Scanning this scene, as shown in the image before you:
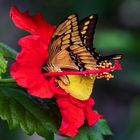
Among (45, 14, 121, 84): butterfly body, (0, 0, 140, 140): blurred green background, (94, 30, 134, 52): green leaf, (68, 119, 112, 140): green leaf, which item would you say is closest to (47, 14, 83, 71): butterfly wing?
(45, 14, 121, 84): butterfly body

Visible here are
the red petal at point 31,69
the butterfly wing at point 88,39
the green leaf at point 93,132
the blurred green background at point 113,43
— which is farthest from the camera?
the blurred green background at point 113,43

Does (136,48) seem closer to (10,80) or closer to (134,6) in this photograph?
(134,6)

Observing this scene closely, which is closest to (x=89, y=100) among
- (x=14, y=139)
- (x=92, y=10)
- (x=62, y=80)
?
(x=62, y=80)

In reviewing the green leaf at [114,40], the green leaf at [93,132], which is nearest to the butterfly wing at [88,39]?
the green leaf at [93,132]

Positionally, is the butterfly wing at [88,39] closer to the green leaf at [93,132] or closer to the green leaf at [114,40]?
the green leaf at [93,132]

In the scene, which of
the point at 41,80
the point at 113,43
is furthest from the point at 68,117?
the point at 113,43

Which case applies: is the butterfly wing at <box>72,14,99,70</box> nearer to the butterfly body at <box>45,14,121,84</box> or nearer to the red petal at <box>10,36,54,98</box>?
the butterfly body at <box>45,14,121,84</box>

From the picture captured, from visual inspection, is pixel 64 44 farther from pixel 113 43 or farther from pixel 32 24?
pixel 113 43
